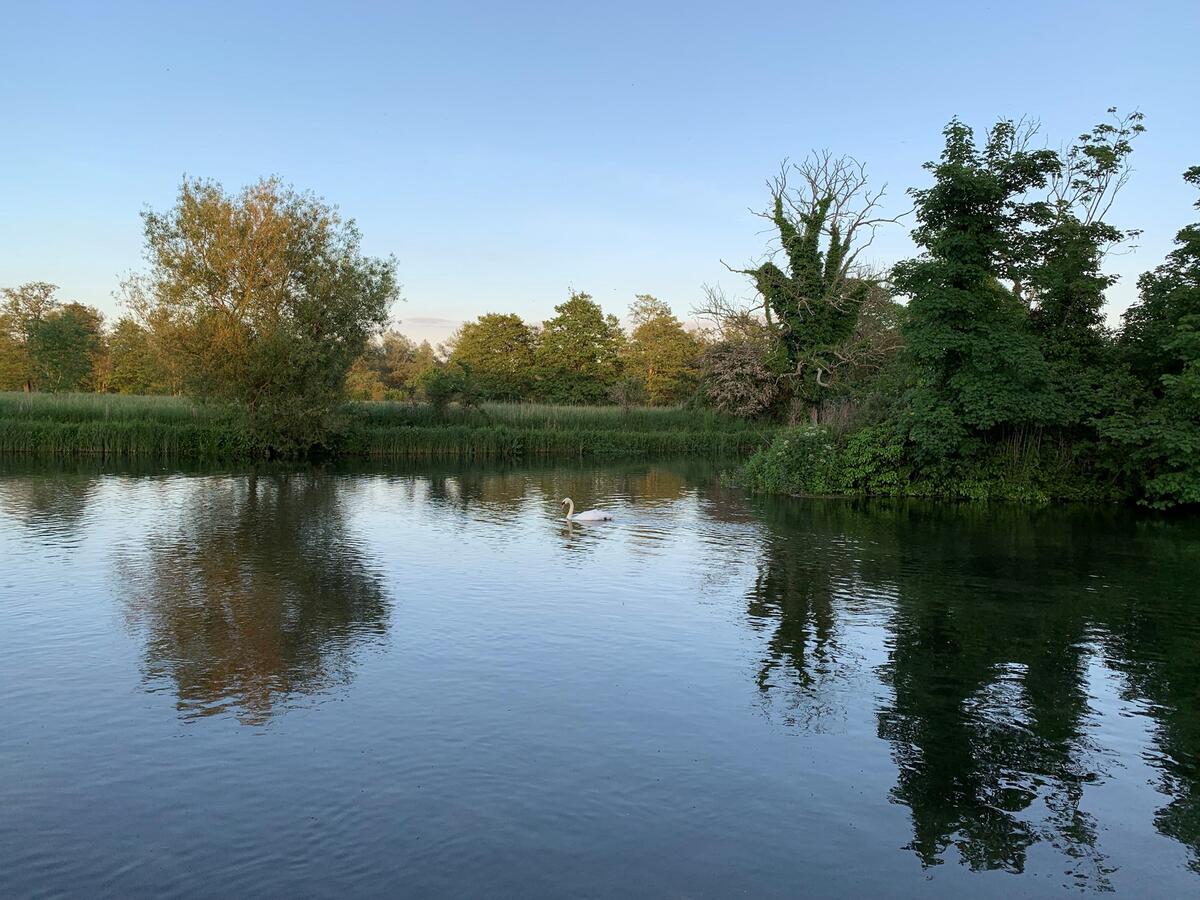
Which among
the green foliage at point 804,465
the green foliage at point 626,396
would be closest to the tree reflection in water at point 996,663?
the green foliage at point 804,465

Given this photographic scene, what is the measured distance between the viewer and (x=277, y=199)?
4006 centimetres

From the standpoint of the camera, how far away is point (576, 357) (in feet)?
258

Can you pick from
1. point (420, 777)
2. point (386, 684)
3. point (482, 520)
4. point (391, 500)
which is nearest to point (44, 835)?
point (420, 777)

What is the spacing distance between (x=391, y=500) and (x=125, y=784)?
18570 mm

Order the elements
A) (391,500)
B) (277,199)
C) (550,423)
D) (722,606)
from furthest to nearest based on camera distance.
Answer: (550,423) → (277,199) → (391,500) → (722,606)

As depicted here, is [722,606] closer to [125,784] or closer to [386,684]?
[386,684]

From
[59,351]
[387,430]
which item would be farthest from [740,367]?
[59,351]

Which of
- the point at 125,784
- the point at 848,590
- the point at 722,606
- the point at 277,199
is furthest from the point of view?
the point at 277,199

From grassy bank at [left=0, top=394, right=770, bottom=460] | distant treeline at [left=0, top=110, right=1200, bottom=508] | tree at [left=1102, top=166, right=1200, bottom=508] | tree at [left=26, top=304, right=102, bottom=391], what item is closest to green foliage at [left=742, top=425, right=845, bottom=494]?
distant treeline at [left=0, top=110, right=1200, bottom=508]

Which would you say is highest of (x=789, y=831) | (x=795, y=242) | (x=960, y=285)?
(x=795, y=242)

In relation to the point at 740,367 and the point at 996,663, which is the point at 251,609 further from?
the point at 740,367

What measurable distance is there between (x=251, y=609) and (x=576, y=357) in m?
67.8

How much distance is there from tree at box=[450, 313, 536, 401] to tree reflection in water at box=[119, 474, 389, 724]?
60.8 m

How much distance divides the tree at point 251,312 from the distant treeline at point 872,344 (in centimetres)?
9
